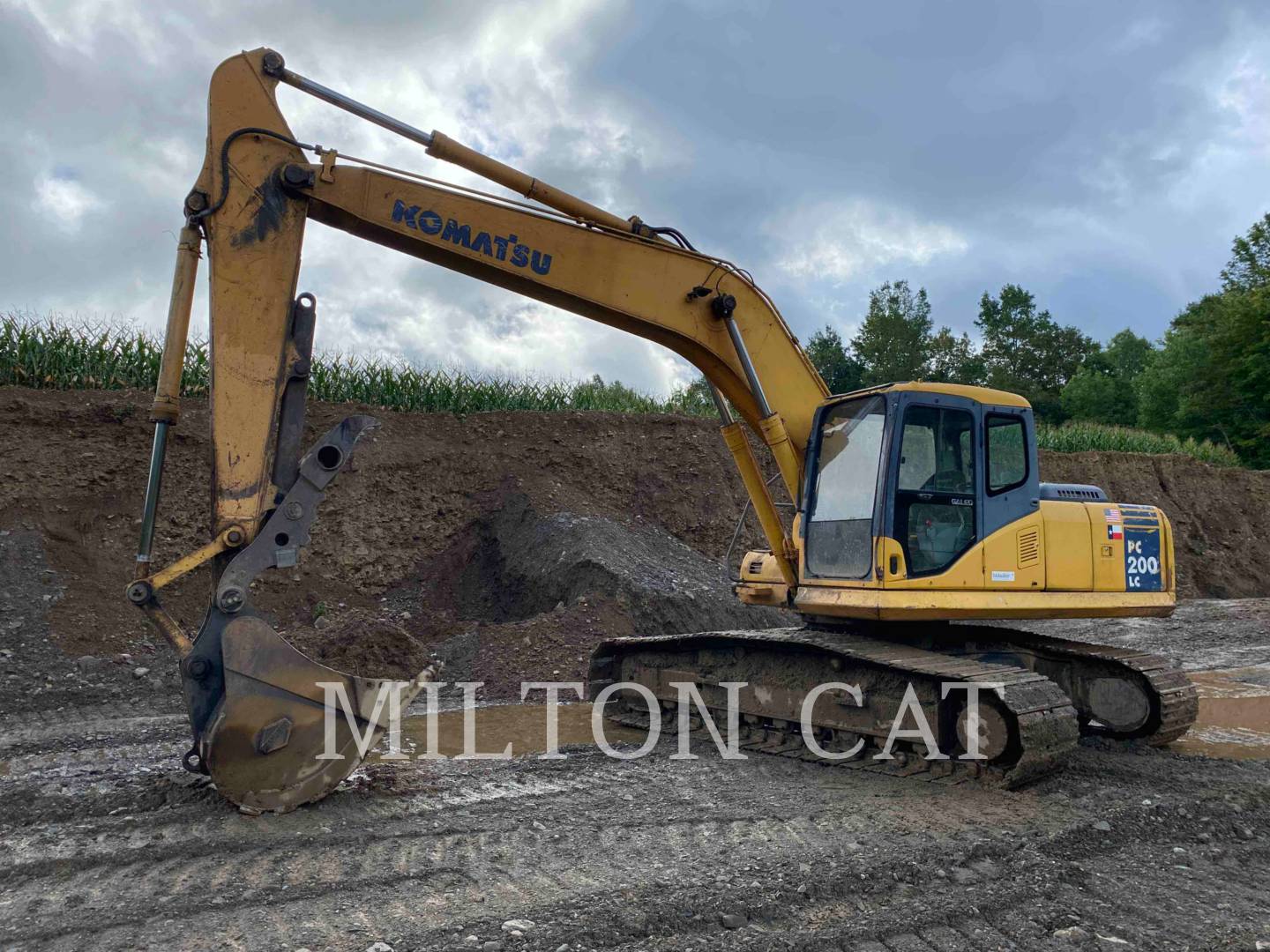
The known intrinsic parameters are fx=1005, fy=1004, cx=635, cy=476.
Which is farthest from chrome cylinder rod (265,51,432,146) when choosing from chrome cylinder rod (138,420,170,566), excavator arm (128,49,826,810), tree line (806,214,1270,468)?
tree line (806,214,1270,468)

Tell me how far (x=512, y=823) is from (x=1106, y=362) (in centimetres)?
5961

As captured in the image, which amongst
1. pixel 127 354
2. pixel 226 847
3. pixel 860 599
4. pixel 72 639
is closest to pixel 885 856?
pixel 860 599

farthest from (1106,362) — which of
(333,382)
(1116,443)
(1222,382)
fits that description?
(333,382)

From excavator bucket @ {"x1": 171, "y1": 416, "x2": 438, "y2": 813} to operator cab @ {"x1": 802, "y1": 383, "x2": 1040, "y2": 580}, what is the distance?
9.52 ft

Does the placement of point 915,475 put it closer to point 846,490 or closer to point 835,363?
point 846,490

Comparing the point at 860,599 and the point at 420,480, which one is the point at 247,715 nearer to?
the point at 860,599

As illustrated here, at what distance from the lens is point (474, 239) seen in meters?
5.93

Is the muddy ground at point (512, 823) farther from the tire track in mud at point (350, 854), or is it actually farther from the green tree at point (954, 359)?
the green tree at point (954, 359)

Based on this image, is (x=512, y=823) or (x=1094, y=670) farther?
(x=1094, y=670)

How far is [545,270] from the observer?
6.14 m

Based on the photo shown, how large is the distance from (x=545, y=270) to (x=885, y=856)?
3773 mm

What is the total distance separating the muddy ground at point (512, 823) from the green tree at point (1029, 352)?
145 feet

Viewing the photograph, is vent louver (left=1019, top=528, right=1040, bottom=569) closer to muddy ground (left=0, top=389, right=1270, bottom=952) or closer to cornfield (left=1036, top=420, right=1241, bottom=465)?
muddy ground (left=0, top=389, right=1270, bottom=952)

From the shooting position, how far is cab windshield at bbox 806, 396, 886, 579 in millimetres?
6398
